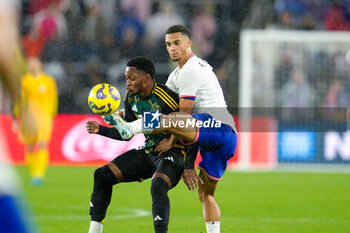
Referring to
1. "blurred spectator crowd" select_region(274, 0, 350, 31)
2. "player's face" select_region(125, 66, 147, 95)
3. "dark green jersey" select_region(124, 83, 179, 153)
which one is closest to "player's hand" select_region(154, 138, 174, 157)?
"dark green jersey" select_region(124, 83, 179, 153)

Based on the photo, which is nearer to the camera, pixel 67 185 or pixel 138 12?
pixel 67 185

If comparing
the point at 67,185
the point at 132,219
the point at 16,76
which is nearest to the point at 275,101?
the point at 67,185

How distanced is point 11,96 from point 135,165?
3.77 meters

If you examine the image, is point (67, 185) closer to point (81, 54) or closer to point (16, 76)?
point (81, 54)

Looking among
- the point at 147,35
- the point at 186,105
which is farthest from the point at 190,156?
the point at 147,35

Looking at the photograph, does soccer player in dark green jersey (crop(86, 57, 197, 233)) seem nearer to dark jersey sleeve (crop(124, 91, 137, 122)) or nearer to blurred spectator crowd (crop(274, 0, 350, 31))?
dark jersey sleeve (crop(124, 91, 137, 122))

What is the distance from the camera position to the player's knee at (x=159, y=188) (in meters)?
5.75

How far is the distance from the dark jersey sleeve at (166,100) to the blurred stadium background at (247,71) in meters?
7.39

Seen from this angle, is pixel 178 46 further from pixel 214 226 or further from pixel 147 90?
pixel 214 226

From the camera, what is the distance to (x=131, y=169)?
19.7 ft

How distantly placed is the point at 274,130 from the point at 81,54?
15.3ft

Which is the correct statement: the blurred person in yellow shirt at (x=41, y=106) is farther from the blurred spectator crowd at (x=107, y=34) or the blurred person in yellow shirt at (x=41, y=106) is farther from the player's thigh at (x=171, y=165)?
the player's thigh at (x=171, y=165)

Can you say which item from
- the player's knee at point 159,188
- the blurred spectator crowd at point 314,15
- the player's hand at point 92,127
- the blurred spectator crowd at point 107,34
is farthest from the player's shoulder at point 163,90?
the blurred spectator crowd at point 314,15

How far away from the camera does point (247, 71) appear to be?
625 inches
